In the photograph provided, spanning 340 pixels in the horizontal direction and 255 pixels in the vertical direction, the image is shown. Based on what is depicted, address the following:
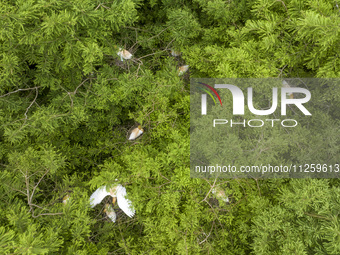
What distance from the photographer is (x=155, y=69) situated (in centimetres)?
246

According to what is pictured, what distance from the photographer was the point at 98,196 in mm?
2012

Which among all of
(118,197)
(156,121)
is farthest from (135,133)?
(118,197)

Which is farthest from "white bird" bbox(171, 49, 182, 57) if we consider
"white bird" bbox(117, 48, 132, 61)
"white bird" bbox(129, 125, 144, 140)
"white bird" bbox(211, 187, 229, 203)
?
"white bird" bbox(211, 187, 229, 203)

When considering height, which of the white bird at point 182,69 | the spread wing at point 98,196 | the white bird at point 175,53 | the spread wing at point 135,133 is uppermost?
the white bird at point 175,53

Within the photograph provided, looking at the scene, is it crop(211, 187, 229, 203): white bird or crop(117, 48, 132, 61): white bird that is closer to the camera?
crop(211, 187, 229, 203): white bird

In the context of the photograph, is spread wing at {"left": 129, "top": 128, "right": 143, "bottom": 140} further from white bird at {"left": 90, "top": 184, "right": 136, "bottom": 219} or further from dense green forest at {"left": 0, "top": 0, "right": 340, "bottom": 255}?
white bird at {"left": 90, "top": 184, "right": 136, "bottom": 219}

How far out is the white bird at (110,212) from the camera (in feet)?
6.66

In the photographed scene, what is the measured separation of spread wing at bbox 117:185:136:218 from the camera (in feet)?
6.30

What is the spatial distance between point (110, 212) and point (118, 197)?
0.68ft

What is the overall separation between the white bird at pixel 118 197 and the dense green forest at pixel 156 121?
0.07 metres

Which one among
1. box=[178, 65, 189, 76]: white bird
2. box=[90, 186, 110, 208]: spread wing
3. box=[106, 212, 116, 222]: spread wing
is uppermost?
box=[178, 65, 189, 76]: white bird

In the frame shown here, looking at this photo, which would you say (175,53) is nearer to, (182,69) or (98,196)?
(182,69)

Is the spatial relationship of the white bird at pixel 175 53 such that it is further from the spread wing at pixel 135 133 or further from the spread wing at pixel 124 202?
the spread wing at pixel 124 202

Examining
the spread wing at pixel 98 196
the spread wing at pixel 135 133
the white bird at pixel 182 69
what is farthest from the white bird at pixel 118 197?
the white bird at pixel 182 69
